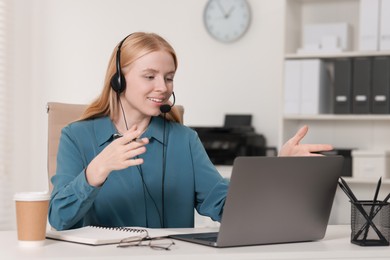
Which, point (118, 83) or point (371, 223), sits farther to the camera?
point (118, 83)

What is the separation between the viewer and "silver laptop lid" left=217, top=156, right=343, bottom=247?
1.47 metres

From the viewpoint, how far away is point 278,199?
1540mm

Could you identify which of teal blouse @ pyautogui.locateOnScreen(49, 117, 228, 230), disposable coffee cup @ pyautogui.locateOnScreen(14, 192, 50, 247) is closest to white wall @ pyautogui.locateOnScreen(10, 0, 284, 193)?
teal blouse @ pyautogui.locateOnScreen(49, 117, 228, 230)

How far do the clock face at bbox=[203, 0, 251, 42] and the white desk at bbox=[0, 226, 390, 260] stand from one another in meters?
2.82

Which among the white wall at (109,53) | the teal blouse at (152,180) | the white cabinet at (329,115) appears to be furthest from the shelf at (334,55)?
the teal blouse at (152,180)

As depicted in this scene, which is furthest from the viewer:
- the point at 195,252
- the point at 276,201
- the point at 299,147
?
the point at 299,147

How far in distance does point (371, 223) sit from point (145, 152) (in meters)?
0.74

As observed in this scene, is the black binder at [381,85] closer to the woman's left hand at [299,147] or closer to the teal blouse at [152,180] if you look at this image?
the teal blouse at [152,180]

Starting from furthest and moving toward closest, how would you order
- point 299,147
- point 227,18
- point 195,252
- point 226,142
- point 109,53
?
point 109,53 → point 227,18 → point 226,142 → point 299,147 → point 195,252

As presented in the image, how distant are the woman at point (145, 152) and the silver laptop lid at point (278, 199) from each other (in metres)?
0.24

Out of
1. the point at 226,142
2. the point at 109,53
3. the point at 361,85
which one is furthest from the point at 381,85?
the point at 109,53

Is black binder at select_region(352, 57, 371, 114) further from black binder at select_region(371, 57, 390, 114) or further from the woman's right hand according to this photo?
the woman's right hand

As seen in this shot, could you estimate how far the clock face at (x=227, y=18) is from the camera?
426 centimetres

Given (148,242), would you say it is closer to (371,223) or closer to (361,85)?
(371,223)
